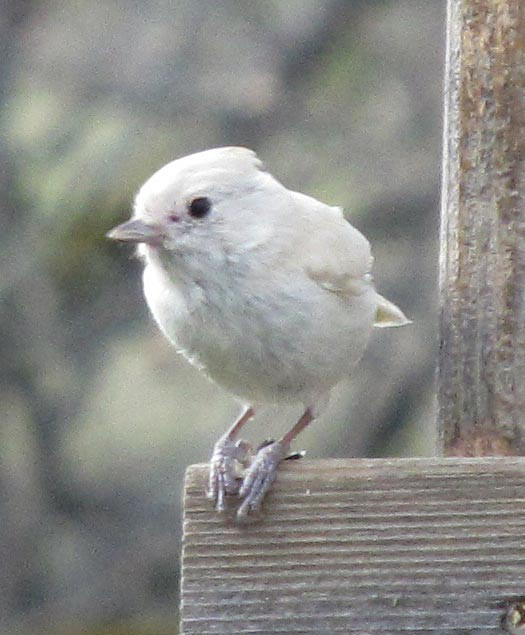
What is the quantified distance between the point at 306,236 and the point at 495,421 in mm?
769

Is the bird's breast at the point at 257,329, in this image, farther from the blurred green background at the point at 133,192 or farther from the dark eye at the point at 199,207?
the blurred green background at the point at 133,192

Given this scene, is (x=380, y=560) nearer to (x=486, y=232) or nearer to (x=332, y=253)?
(x=486, y=232)

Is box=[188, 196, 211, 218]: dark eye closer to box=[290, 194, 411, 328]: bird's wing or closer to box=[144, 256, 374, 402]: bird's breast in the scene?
box=[144, 256, 374, 402]: bird's breast

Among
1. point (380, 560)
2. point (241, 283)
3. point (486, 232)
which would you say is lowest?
point (380, 560)

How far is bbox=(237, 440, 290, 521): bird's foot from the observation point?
2721 millimetres

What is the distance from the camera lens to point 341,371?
370 centimetres

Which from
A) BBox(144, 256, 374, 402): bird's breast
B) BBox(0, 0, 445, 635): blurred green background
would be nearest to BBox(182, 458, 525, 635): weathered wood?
BBox(144, 256, 374, 402): bird's breast

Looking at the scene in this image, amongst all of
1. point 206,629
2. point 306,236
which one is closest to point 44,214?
point 306,236

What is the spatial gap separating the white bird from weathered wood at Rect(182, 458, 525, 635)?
494 mm

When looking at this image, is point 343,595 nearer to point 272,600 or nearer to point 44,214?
point 272,600

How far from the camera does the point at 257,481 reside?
9.30 feet

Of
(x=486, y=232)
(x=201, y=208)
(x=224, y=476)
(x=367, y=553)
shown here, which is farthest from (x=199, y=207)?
(x=367, y=553)

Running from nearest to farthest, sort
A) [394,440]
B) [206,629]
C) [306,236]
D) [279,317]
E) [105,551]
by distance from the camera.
Result: [206,629] < [279,317] < [306,236] < [394,440] < [105,551]

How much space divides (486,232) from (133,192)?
3647mm
